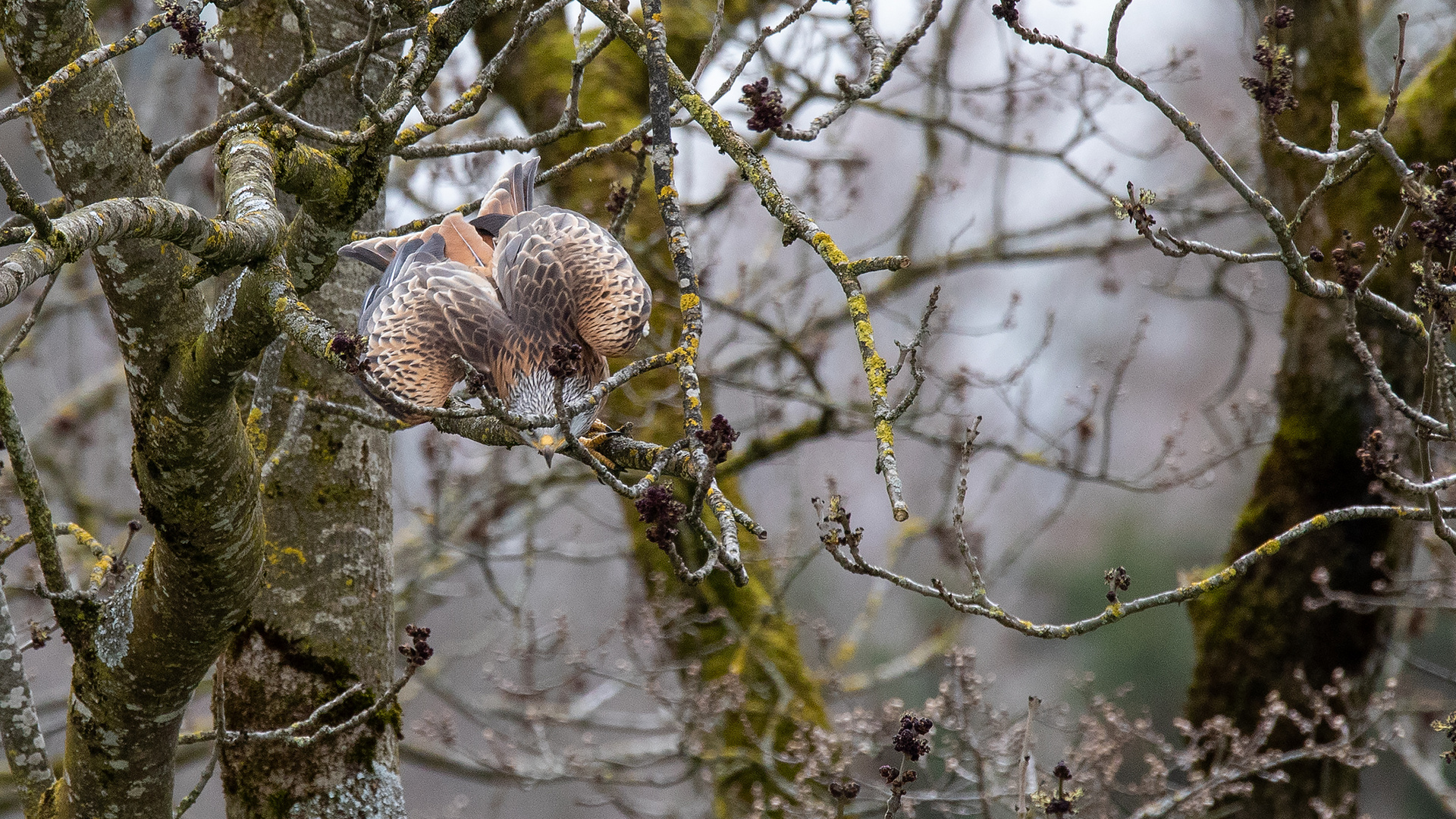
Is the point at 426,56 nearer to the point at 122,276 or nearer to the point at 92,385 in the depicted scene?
the point at 122,276

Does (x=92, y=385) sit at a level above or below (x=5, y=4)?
above

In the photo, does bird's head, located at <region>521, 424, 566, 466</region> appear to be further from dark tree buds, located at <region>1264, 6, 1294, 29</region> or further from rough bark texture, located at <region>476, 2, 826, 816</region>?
rough bark texture, located at <region>476, 2, 826, 816</region>

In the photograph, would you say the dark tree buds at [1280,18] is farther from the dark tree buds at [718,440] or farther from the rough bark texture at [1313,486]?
the rough bark texture at [1313,486]

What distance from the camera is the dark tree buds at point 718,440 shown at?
1318 mm

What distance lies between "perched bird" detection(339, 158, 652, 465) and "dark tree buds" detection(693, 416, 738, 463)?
36.2 inches

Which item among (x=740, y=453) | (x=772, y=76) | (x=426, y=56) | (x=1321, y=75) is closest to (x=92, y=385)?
(x=740, y=453)

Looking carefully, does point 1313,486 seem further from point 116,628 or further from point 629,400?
point 116,628

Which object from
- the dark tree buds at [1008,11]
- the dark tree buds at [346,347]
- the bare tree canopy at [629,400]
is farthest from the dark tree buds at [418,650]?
the dark tree buds at [1008,11]

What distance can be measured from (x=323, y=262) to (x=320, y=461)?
0.77m

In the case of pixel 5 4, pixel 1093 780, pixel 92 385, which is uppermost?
pixel 92 385

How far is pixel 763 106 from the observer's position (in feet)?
5.66

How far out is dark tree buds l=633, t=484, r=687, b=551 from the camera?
135 cm

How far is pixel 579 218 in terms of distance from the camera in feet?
8.07

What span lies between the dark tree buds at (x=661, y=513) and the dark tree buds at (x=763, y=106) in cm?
64
